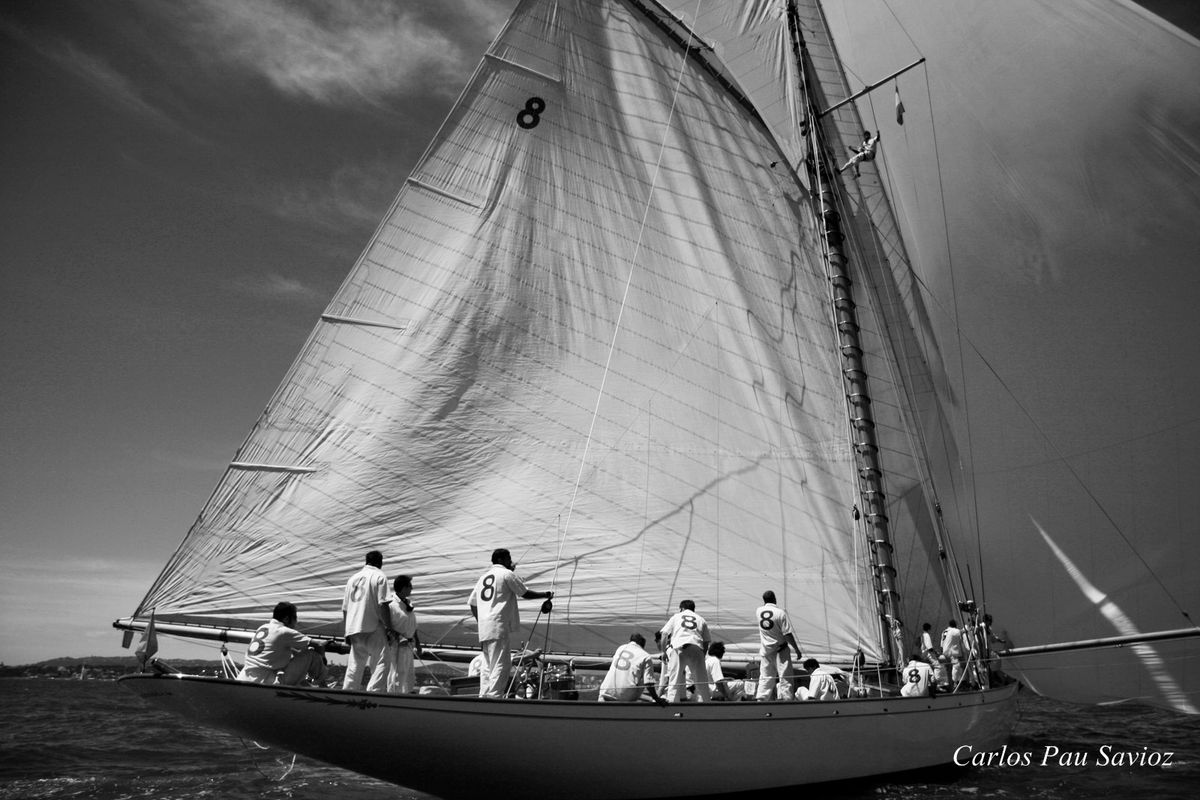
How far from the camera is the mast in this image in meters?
12.4

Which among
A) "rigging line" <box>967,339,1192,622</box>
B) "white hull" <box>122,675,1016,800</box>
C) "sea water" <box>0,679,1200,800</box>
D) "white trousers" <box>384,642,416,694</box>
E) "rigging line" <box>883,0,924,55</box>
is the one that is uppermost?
"rigging line" <box>883,0,924,55</box>

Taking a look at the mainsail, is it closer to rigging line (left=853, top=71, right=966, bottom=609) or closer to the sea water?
rigging line (left=853, top=71, right=966, bottom=609)

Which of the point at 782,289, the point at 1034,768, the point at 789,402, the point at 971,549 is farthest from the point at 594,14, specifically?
the point at 1034,768

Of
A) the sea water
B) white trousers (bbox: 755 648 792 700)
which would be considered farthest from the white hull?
white trousers (bbox: 755 648 792 700)

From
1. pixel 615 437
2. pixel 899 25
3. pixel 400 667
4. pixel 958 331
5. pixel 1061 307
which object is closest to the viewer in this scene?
pixel 400 667

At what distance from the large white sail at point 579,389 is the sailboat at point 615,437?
4 centimetres

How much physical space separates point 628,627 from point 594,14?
10.5 metres

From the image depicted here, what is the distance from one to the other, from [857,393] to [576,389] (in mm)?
4775

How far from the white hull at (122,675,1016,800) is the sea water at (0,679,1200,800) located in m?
0.18

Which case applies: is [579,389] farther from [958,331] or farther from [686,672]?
[958,331]

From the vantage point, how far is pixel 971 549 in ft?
46.7

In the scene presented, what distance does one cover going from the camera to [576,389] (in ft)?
39.7
